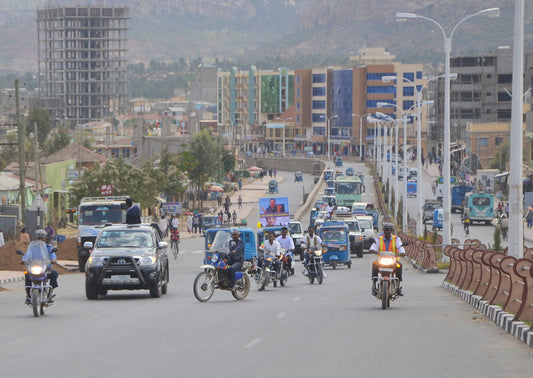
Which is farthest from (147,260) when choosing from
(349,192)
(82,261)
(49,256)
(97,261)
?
(349,192)

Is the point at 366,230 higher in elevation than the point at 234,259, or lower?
lower

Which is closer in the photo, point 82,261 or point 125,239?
point 125,239

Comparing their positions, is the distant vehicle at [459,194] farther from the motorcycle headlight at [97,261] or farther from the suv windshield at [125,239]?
the motorcycle headlight at [97,261]

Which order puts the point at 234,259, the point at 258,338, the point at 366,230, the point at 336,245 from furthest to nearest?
the point at 366,230, the point at 336,245, the point at 234,259, the point at 258,338

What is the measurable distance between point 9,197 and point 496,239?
46.8 meters

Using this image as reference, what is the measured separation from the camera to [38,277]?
19859 millimetres

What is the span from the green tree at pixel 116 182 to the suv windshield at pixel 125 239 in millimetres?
47339

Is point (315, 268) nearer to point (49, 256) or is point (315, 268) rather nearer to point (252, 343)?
point (49, 256)

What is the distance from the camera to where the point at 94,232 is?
3672 centimetres

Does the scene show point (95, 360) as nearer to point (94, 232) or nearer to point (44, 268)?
point (44, 268)

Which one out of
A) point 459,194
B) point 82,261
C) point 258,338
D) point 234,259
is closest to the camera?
point 258,338

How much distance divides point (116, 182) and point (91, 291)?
4938 centimetres

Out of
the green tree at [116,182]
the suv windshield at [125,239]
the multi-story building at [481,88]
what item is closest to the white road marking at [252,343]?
the suv windshield at [125,239]

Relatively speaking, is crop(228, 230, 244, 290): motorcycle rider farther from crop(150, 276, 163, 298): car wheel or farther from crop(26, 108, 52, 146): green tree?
crop(26, 108, 52, 146): green tree
